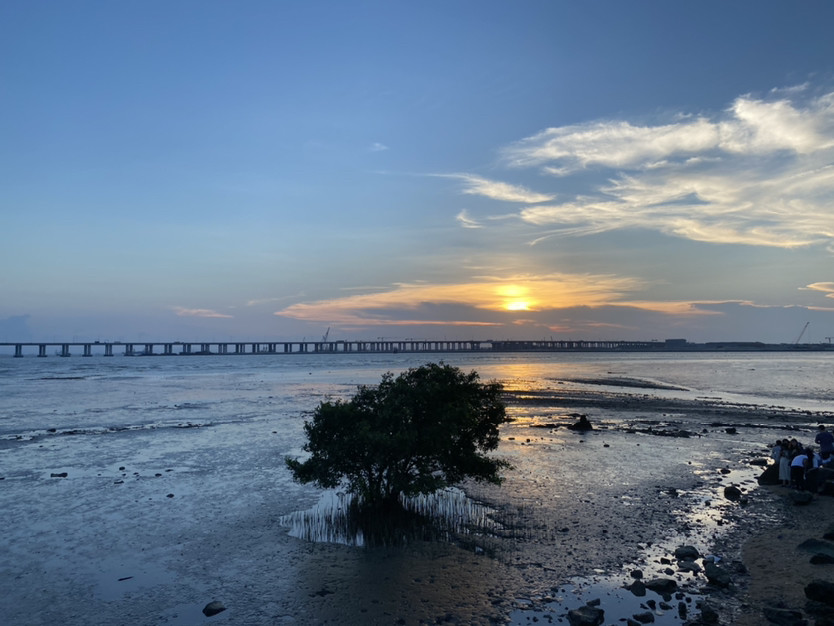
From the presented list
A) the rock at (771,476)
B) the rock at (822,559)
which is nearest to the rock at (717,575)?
the rock at (822,559)

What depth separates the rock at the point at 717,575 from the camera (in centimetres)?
1552

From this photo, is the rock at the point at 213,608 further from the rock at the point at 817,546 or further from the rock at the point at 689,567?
the rock at the point at 817,546

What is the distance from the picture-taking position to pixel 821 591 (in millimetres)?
14000

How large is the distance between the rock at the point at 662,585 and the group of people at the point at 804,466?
14.1 m

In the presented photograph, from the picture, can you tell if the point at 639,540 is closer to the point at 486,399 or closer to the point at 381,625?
the point at 486,399

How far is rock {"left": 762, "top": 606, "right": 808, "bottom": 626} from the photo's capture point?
13148 mm

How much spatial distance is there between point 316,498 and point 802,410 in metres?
55.9

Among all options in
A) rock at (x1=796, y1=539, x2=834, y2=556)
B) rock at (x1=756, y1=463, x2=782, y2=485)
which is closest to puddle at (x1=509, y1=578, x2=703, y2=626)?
rock at (x1=796, y1=539, x2=834, y2=556)

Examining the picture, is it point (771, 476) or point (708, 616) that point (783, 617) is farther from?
point (771, 476)

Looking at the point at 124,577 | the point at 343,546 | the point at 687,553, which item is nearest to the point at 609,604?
the point at 687,553

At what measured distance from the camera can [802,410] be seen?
191 ft

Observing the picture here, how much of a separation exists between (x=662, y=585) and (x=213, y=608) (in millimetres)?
12227

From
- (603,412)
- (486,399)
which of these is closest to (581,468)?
(486,399)

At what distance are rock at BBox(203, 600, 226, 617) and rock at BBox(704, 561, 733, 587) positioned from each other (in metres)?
13.6
